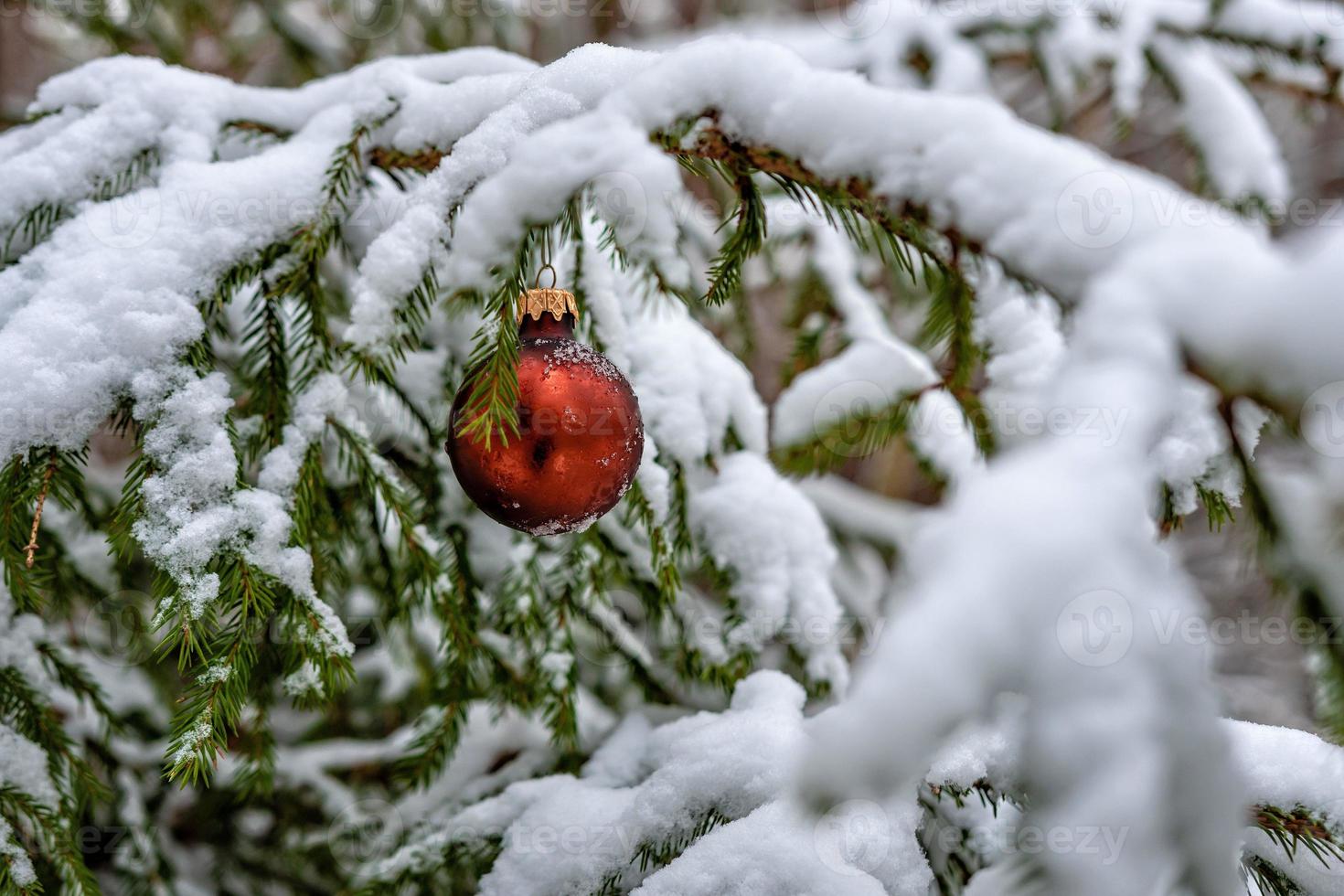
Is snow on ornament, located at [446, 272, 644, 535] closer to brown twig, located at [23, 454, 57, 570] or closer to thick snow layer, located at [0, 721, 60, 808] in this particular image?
brown twig, located at [23, 454, 57, 570]

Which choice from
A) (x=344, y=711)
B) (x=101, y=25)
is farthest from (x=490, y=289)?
(x=344, y=711)

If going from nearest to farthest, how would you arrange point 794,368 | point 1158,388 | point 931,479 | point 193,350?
point 1158,388 < point 193,350 < point 931,479 < point 794,368

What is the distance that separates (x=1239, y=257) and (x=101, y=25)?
8.13 ft

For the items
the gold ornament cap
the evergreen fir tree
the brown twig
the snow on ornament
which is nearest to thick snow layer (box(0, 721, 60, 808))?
the evergreen fir tree

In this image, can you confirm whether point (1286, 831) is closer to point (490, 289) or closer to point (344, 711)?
point (490, 289)

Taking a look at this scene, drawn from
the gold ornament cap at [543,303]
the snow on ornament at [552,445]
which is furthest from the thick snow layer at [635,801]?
the gold ornament cap at [543,303]

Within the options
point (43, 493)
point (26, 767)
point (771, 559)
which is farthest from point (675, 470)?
point (26, 767)

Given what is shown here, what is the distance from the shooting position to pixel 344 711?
271 cm

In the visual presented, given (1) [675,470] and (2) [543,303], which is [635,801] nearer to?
(1) [675,470]

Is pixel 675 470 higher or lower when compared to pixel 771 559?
higher

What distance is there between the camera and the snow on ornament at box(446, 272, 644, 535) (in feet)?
3.10

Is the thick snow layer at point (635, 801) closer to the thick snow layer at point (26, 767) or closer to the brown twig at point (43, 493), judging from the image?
the thick snow layer at point (26, 767)

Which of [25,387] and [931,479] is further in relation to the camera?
[931,479]

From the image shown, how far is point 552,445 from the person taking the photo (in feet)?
3.10
